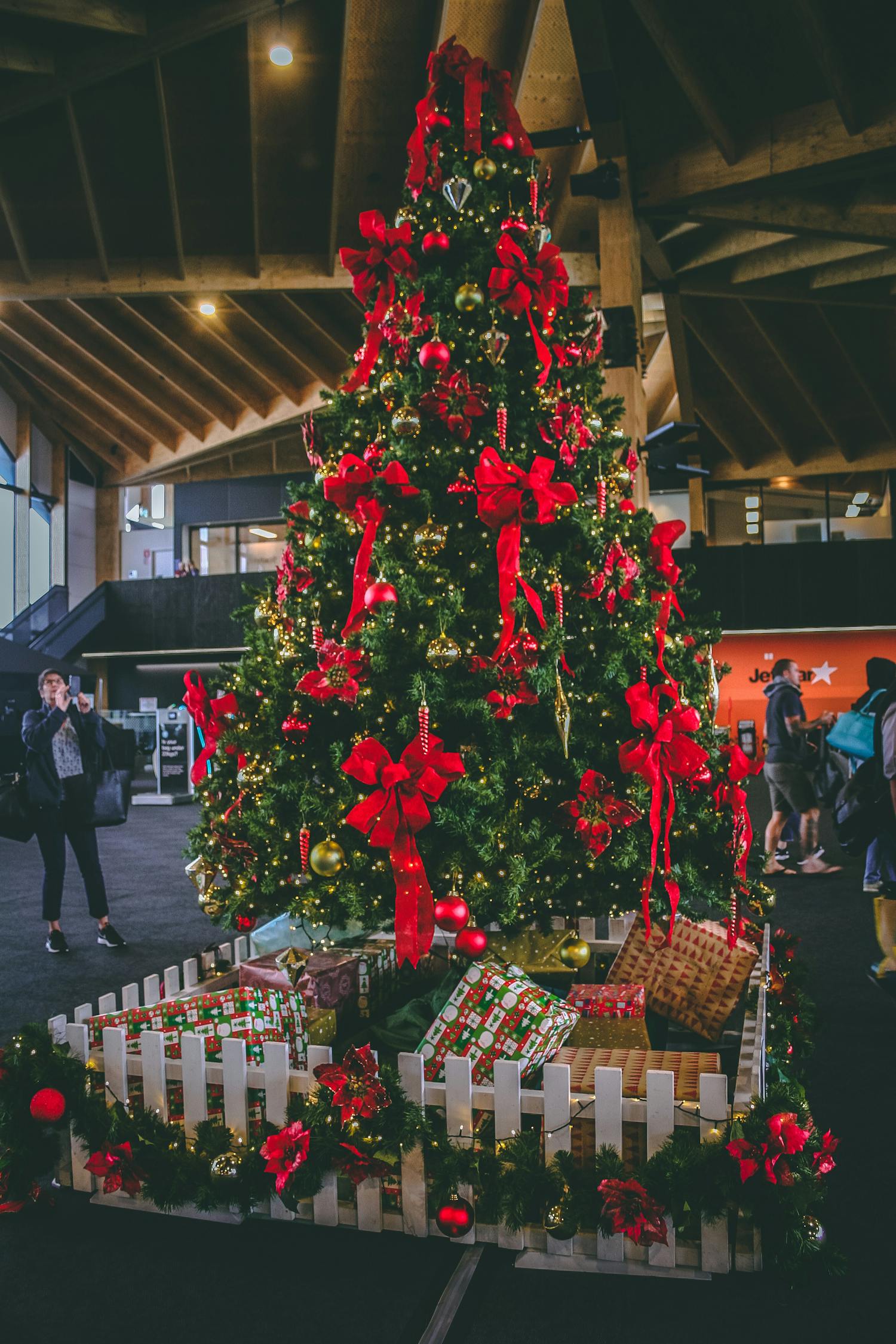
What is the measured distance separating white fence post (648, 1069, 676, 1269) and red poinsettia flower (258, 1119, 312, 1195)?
79cm

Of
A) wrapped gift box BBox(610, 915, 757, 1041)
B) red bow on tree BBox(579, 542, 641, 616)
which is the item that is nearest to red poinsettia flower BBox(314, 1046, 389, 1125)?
wrapped gift box BBox(610, 915, 757, 1041)

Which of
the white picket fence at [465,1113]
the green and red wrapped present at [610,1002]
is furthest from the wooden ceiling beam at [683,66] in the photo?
the white picket fence at [465,1113]

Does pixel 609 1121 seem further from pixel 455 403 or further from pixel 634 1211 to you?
pixel 455 403

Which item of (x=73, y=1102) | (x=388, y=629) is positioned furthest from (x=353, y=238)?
(x=73, y=1102)

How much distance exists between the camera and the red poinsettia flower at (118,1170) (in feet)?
7.34

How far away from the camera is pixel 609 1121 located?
2.08 meters

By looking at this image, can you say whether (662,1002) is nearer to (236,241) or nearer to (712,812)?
(712,812)

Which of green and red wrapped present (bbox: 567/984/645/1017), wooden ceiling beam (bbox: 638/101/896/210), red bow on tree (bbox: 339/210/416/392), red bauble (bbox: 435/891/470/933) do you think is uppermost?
wooden ceiling beam (bbox: 638/101/896/210)

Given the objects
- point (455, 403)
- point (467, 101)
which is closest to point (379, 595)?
point (455, 403)

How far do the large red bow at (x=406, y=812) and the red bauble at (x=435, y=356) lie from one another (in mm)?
1255

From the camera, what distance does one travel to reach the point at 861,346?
512 inches

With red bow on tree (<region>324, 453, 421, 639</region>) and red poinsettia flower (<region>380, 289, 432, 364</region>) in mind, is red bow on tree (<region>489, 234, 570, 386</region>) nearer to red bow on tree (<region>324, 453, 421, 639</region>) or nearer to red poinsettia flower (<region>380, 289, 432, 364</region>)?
red poinsettia flower (<region>380, 289, 432, 364</region>)

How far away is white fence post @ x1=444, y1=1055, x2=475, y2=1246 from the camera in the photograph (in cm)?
216

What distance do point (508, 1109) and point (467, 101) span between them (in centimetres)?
319
